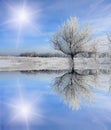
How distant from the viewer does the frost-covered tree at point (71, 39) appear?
18047 mm

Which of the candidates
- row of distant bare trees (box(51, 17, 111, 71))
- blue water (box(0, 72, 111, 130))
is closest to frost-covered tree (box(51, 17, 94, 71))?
row of distant bare trees (box(51, 17, 111, 71))

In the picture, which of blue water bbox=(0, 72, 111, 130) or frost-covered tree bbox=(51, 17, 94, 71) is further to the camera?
frost-covered tree bbox=(51, 17, 94, 71)

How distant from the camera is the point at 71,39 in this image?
18.2 meters

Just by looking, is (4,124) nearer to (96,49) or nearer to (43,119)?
(43,119)

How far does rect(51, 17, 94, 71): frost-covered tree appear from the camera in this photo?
59.2 ft

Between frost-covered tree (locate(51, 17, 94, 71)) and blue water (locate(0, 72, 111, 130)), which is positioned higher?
frost-covered tree (locate(51, 17, 94, 71))

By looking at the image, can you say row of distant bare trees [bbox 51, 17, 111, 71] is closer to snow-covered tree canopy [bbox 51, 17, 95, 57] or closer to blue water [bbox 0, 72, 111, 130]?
snow-covered tree canopy [bbox 51, 17, 95, 57]

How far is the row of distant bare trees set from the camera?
1805cm

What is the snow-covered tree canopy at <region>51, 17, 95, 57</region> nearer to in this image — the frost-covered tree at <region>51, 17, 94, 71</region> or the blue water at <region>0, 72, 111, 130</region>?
the frost-covered tree at <region>51, 17, 94, 71</region>

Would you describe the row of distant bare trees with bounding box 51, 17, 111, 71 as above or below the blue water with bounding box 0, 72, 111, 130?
above

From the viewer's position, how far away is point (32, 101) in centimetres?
485

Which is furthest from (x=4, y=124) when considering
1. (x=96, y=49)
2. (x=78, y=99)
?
(x=96, y=49)

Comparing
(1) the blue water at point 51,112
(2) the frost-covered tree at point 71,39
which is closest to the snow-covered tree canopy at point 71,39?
(2) the frost-covered tree at point 71,39

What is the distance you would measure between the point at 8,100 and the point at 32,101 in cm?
34
